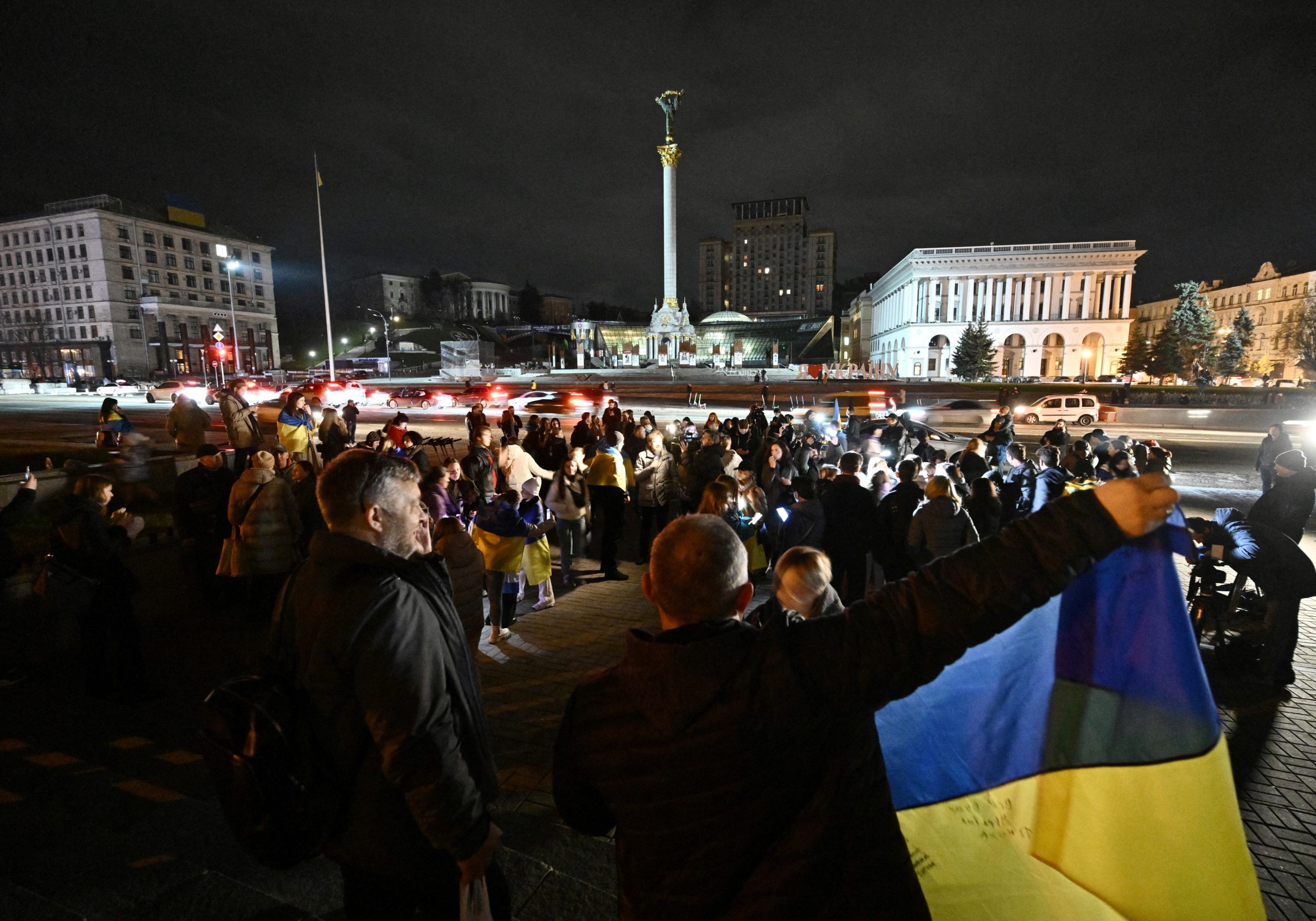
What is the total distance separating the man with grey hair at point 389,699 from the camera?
1.89m

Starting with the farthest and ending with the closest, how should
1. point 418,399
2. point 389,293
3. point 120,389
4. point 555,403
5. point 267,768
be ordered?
point 389,293
point 120,389
point 418,399
point 555,403
point 267,768

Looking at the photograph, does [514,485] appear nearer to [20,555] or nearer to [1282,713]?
[20,555]

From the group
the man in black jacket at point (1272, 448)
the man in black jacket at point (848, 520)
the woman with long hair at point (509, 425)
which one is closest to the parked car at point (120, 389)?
the woman with long hair at point (509, 425)

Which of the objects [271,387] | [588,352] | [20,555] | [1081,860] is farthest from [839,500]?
[588,352]

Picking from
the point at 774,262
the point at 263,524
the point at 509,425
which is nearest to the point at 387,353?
the point at 509,425

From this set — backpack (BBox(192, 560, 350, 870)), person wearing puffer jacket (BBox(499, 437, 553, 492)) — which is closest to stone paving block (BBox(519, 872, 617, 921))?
backpack (BBox(192, 560, 350, 870))

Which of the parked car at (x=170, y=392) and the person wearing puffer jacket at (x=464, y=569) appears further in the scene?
the parked car at (x=170, y=392)

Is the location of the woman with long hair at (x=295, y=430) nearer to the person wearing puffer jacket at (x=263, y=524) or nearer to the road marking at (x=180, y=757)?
the person wearing puffer jacket at (x=263, y=524)

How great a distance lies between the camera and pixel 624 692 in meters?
1.50

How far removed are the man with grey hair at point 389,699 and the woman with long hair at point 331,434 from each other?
412 inches

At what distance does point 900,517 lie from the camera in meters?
6.51

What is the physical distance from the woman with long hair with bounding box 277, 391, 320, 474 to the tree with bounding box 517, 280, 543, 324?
476 ft

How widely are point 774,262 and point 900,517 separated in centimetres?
16287

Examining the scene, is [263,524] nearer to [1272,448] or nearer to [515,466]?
[515,466]
